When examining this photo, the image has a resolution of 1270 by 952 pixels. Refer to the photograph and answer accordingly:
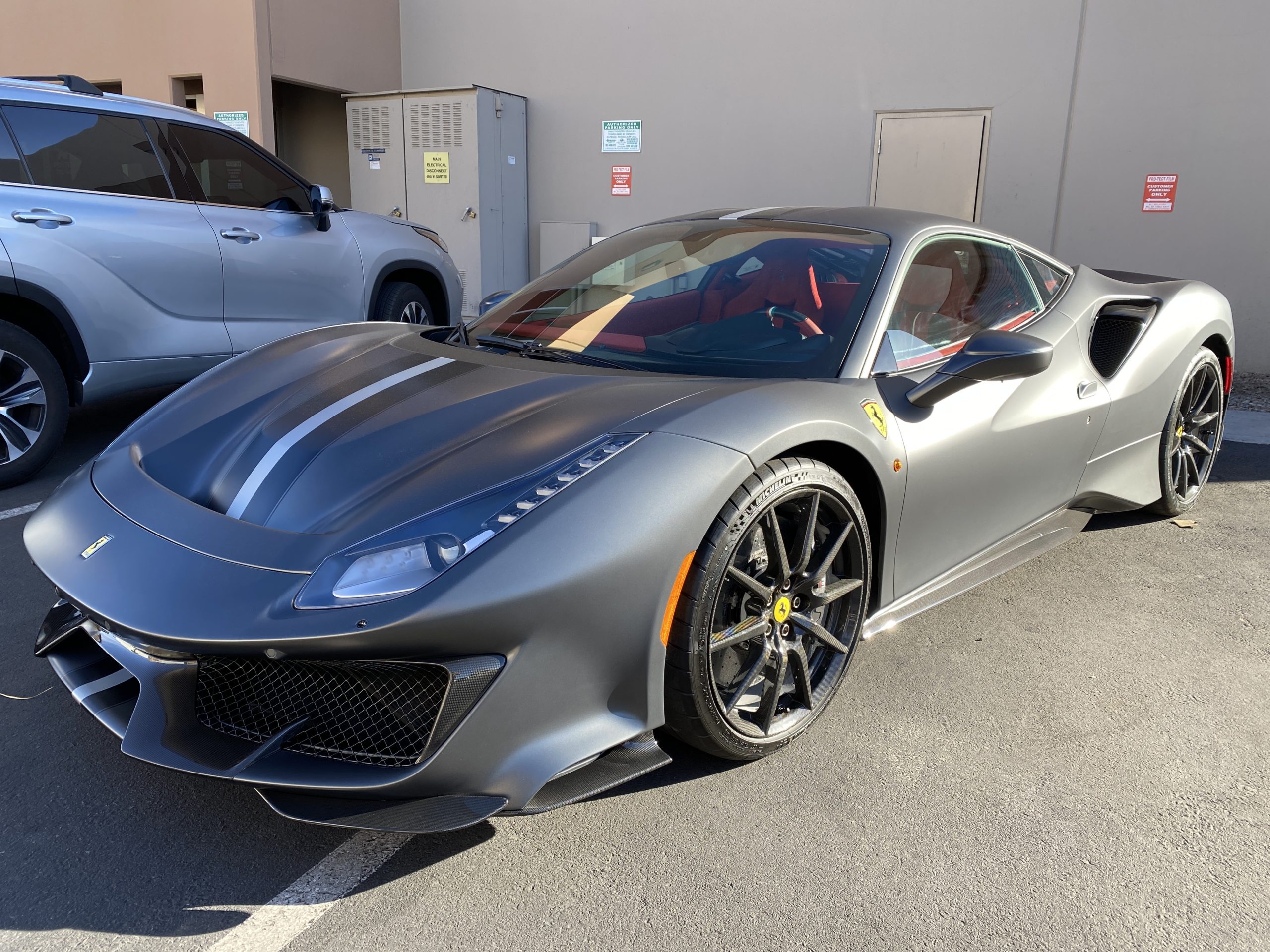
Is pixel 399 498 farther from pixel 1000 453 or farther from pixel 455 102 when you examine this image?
pixel 455 102

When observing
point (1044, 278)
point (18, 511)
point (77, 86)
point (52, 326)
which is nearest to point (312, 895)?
point (18, 511)

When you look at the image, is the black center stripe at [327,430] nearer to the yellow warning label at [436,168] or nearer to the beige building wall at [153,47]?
the yellow warning label at [436,168]

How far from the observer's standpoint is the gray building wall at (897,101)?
284 inches

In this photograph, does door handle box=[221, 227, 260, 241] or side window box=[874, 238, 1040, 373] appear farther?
door handle box=[221, 227, 260, 241]

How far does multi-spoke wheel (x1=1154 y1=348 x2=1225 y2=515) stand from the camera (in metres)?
3.78

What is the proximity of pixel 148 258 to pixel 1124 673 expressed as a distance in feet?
14.4

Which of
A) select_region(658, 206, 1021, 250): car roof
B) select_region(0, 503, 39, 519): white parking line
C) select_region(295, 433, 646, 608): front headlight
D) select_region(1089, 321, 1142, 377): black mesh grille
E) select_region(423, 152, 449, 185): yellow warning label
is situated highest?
select_region(423, 152, 449, 185): yellow warning label

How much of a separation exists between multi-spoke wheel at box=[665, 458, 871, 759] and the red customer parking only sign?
6539 mm

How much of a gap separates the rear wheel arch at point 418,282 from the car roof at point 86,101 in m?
1.18

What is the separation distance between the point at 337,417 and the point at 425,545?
68cm

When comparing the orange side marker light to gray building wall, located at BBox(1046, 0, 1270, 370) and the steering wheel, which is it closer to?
the steering wheel

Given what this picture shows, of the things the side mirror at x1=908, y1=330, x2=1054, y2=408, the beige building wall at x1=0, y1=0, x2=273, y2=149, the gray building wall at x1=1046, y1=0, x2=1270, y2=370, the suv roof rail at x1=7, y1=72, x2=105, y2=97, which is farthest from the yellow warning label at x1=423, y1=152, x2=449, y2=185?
the side mirror at x1=908, y1=330, x2=1054, y2=408

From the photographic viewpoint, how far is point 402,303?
5.91m

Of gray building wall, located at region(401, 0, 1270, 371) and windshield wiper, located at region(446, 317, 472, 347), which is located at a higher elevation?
gray building wall, located at region(401, 0, 1270, 371)
